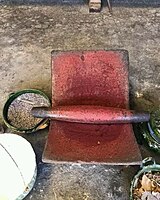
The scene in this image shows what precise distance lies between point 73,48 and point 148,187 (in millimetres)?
1302

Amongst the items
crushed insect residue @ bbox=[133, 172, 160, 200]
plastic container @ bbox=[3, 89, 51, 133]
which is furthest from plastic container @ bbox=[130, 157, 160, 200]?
plastic container @ bbox=[3, 89, 51, 133]

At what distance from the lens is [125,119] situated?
6.55 feet

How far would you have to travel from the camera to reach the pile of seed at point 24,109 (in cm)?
228

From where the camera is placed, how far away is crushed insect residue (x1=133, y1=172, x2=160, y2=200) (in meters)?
1.85

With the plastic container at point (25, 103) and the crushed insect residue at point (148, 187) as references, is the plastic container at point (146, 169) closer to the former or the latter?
the crushed insect residue at point (148, 187)

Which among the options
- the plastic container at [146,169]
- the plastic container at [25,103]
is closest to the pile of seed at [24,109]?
the plastic container at [25,103]

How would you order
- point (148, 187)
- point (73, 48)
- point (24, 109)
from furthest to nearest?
point (73, 48)
point (24, 109)
point (148, 187)

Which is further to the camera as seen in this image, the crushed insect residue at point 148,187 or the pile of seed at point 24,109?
the pile of seed at point 24,109

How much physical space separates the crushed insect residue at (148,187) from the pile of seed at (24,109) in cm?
72

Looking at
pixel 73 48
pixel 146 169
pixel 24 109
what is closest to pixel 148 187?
pixel 146 169

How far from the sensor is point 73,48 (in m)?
2.82

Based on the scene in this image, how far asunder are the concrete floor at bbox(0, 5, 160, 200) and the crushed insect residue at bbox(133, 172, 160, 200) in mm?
96

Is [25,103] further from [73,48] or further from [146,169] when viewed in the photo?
[146,169]

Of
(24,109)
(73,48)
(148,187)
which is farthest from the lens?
(73,48)
